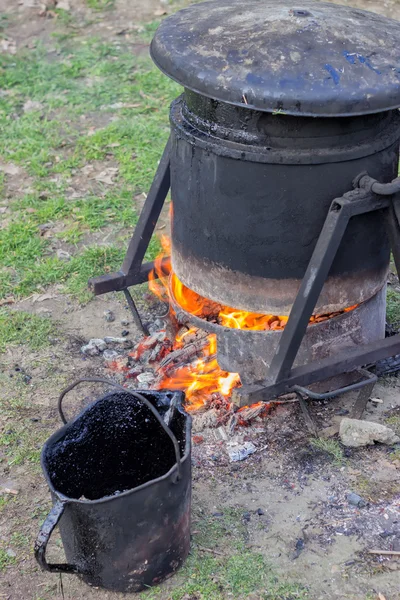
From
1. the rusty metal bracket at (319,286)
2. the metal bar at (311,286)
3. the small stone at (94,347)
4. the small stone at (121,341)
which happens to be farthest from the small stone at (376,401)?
the small stone at (94,347)

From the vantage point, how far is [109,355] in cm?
487

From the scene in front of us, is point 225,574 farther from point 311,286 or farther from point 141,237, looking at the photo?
point 141,237

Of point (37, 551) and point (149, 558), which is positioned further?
point (149, 558)

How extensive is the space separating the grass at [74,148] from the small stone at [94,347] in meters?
0.53

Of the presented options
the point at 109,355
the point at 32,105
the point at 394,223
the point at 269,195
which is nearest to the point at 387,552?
the point at 394,223

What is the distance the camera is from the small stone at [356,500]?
152 inches

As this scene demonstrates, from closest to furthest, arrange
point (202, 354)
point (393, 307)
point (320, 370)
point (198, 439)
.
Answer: point (320, 370), point (198, 439), point (202, 354), point (393, 307)

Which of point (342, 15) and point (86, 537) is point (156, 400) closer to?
point (86, 537)

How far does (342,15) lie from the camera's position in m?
3.98

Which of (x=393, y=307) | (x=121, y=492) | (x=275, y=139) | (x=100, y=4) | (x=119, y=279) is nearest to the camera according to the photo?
(x=121, y=492)

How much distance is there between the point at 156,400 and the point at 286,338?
67 cm

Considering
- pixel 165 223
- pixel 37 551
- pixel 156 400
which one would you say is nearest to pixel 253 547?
pixel 156 400

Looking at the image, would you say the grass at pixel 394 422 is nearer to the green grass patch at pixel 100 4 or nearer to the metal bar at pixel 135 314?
the metal bar at pixel 135 314

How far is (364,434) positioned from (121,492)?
4.63ft
